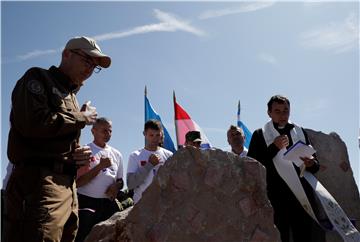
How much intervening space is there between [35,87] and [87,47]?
0.46 m

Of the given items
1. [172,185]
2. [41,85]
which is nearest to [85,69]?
[41,85]

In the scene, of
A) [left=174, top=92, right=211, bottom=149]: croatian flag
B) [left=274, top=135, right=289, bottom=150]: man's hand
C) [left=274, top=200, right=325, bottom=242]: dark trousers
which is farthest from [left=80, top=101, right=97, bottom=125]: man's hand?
[left=174, top=92, right=211, bottom=149]: croatian flag

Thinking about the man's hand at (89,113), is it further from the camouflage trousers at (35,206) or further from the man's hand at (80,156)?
the camouflage trousers at (35,206)

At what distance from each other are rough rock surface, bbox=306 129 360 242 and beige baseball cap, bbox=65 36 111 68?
126 inches

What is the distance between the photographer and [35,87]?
2.35m

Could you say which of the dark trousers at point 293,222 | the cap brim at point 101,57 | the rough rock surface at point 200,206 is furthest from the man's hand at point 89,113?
the dark trousers at point 293,222

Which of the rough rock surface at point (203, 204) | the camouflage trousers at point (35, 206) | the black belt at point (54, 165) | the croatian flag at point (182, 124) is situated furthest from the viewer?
the croatian flag at point (182, 124)

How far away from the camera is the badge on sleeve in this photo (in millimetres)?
2332

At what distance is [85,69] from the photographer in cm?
266

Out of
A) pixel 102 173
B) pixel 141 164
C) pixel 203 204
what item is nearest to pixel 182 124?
pixel 141 164

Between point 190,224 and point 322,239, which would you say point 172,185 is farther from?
point 322,239

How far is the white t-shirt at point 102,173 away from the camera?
404 cm

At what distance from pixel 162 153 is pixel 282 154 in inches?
48.7

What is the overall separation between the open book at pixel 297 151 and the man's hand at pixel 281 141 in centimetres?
21
